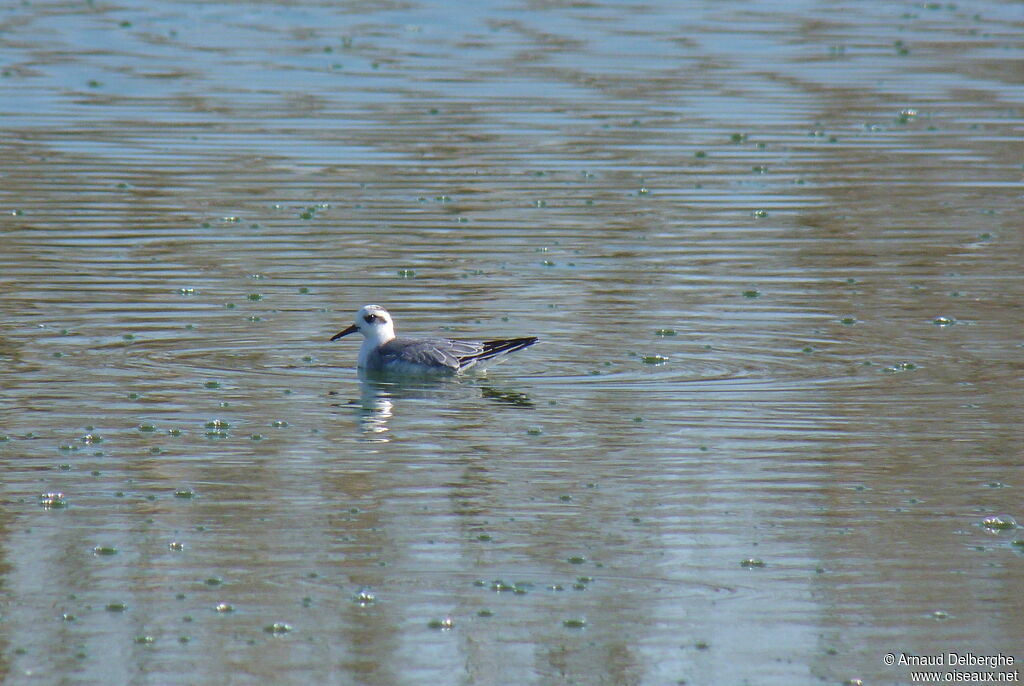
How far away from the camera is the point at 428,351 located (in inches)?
550

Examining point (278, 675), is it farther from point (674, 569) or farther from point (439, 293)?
point (439, 293)

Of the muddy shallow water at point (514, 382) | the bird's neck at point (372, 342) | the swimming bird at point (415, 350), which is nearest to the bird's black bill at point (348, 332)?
the swimming bird at point (415, 350)

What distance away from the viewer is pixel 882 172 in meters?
22.7

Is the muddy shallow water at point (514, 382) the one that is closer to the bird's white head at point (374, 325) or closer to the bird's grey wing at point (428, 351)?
the bird's grey wing at point (428, 351)

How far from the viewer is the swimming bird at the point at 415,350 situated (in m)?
13.9

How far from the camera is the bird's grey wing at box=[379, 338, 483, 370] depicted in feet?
45.4

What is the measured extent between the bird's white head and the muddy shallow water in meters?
0.48

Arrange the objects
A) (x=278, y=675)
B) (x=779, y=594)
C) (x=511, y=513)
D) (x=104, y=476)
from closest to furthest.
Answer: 1. (x=278, y=675)
2. (x=779, y=594)
3. (x=511, y=513)
4. (x=104, y=476)

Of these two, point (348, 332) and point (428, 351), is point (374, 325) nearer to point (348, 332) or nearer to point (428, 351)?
point (348, 332)

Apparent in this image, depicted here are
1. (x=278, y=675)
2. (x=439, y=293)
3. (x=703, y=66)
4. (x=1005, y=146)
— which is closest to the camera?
(x=278, y=675)

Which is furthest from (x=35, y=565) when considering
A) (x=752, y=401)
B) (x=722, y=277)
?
(x=722, y=277)

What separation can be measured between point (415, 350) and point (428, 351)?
0.41 feet

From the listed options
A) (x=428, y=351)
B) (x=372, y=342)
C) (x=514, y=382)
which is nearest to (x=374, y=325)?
(x=372, y=342)

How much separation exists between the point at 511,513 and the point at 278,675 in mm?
2596
